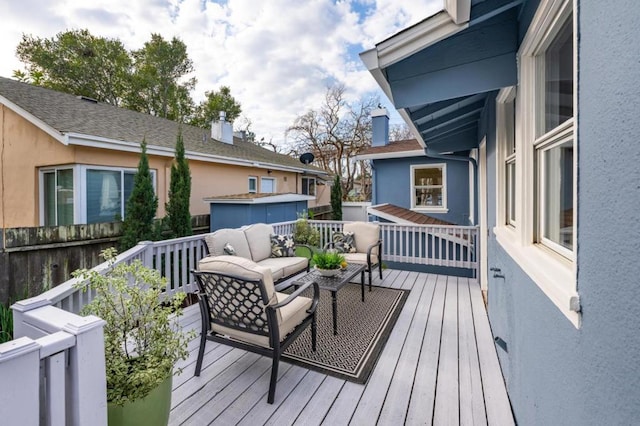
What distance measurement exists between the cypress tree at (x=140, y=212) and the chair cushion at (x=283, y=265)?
256 cm

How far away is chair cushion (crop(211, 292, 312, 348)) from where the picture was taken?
8.04ft

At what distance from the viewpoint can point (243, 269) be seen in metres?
2.33

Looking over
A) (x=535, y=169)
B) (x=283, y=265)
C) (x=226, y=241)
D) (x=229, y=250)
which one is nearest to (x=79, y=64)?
(x=226, y=241)

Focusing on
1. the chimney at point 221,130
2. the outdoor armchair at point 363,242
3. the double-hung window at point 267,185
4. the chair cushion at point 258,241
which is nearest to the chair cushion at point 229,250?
the chair cushion at point 258,241

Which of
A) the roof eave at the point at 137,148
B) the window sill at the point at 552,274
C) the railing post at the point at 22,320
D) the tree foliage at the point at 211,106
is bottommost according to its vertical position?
the railing post at the point at 22,320

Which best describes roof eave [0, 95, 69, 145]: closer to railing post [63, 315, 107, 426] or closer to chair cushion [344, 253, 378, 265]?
chair cushion [344, 253, 378, 265]

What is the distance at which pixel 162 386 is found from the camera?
163cm

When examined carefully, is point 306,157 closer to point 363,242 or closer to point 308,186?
point 308,186

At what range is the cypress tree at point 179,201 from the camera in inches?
241

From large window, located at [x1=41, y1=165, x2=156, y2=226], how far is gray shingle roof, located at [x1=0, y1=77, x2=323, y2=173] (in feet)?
2.72

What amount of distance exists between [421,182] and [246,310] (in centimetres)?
802

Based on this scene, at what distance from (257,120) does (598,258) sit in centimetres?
2122

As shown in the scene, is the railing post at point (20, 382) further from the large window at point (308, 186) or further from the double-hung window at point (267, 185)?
the large window at point (308, 186)

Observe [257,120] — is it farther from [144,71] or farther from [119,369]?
[119,369]
